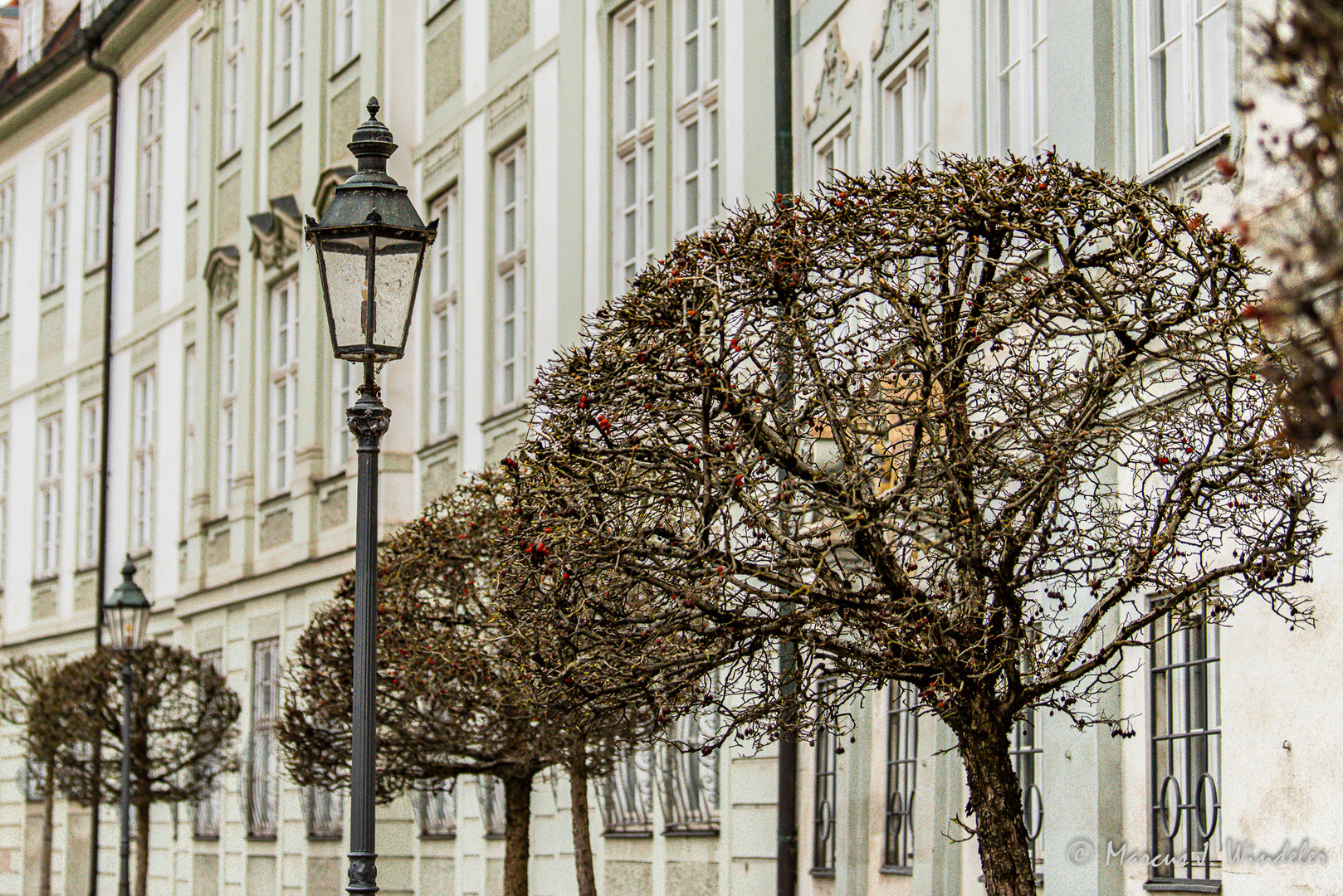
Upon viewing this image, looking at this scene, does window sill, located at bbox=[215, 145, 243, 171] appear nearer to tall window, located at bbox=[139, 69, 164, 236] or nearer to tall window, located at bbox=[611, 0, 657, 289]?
tall window, located at bbox=[139, 69, 164, 236]

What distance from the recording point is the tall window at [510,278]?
2194 cm

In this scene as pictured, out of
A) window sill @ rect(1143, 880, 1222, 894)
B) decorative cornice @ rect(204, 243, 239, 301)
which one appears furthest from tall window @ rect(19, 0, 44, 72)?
window sill @ rect(1143, 880, 1222, 894)

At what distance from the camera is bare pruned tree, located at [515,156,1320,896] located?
795 cm

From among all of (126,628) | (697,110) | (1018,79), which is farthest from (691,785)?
(1018,79)

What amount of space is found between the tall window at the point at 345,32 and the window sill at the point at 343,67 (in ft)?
0.07

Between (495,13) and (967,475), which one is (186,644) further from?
(967,475)

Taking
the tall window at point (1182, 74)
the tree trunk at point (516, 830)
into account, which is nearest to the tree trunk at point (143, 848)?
the tree trunk at point (516, 830)

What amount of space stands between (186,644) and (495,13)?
38.1 ft

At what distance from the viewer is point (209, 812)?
1157 inches

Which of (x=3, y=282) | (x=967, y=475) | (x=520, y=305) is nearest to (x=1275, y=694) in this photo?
(x=967, y=475)

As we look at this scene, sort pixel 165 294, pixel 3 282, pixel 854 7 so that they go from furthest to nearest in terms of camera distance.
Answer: pixel 3 282 < pixel 165 294 < pixel 854 7

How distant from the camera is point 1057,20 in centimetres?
1259

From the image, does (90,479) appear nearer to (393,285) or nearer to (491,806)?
(491,806)

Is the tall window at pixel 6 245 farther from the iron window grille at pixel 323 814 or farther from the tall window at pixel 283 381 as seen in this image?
the iron window grille at pixel 323 814
